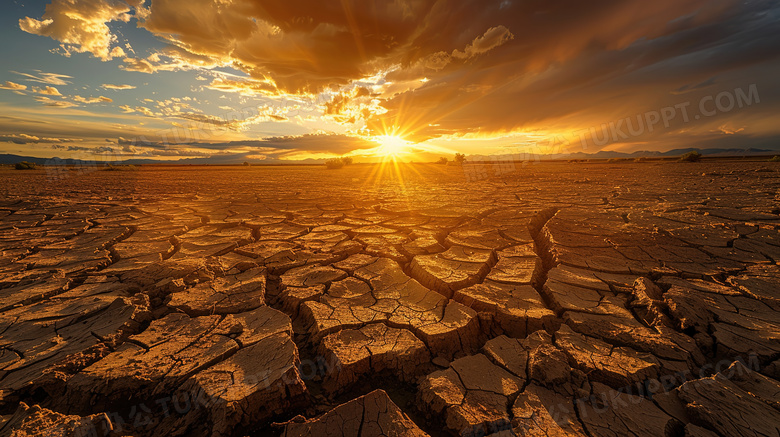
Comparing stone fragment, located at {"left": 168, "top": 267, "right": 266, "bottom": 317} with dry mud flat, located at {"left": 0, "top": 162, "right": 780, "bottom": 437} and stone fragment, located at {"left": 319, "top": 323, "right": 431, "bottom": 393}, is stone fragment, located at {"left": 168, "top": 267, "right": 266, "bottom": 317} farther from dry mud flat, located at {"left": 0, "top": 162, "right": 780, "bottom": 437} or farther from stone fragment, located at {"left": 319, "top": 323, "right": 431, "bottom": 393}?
stone fragment, located at {"left": 319, "top": 323, "right": 431, "bottom": 393}

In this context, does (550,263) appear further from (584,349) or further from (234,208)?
(234,208)

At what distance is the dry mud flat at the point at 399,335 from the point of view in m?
1.05

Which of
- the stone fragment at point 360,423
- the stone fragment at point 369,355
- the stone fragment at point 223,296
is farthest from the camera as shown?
the stone fragment at point 223,296

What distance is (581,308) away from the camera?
1.65 m

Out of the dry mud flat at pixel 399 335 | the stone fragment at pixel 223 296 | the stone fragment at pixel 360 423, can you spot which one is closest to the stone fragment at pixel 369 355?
the dry mud flat at pixel 399 335

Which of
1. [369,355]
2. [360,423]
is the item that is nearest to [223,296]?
Answer: [369,355]

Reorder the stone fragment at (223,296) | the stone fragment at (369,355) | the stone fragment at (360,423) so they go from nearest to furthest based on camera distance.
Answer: the stone fragment at (360,423)
the stone fragment at (369,355)
the stone fragment at (223,296)

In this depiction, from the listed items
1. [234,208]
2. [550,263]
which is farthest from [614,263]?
[234,208]

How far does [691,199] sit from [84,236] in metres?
8.25

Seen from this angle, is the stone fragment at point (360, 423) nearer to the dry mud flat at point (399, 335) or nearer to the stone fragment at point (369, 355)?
the dry mud flat at point (399, 335)

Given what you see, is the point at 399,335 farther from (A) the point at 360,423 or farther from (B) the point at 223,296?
(B) the point at 223,296

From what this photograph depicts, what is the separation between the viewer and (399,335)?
4.82 ft

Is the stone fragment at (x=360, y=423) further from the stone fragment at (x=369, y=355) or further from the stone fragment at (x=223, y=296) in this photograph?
the stone fragment at (x=223, y=296)

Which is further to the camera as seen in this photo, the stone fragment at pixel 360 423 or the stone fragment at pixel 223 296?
the stone fragment at pixel 223 296
